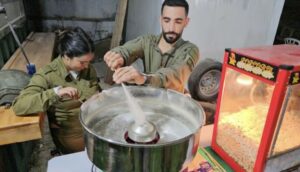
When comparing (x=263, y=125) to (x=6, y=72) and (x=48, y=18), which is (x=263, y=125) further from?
(x=48, y=18)

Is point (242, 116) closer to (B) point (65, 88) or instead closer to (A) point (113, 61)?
(A) point (113, 61)

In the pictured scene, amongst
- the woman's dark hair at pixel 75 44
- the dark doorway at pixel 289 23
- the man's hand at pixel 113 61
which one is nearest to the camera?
the man's hand at pixel 113 61

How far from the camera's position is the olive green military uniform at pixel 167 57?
63.6 inches

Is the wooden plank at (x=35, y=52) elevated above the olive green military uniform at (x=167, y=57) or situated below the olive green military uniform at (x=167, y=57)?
below

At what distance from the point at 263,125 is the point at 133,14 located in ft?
16.6

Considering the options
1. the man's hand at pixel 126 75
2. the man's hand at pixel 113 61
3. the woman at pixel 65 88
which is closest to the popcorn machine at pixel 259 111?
the man's hand at pixel 126 75

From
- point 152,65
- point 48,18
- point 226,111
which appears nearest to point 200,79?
point 152,65

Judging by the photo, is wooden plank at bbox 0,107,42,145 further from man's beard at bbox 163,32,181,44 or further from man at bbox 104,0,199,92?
man's beard at bbox 163,32,181,44

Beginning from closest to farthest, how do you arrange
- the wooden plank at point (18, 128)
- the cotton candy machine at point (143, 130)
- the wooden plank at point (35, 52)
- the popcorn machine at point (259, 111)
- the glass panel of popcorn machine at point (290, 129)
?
1. the cotton candy machine at point (143, 130)
2. the popcorn machine at point (259, 111)
3. the glass panel of popcorn machine at point (290, 129)
4. the wooden plank at point (18, 128)
5. the wooden plank at point (35, 52)

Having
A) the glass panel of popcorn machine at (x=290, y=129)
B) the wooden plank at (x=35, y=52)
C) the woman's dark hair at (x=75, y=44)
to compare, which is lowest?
the wooden plank at (x=35, y=52)

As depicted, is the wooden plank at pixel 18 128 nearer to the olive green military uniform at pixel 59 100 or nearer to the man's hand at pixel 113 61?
the olive green military uniform at pixel 59 100

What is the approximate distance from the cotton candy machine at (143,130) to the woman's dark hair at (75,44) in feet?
2.78

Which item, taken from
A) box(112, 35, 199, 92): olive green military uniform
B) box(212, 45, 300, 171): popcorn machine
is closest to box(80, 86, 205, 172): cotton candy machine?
box(212, 45, 300, 171): popcorn machine

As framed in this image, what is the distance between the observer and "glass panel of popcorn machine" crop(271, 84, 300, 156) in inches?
38.2
